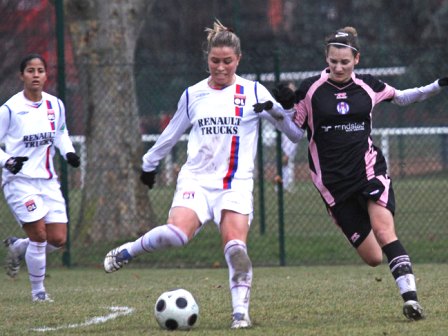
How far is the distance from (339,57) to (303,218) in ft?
20.9

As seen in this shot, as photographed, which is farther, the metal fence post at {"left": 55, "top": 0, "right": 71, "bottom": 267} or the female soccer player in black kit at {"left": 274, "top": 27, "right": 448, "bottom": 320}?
the metal fence post at {"left": 55, "top": 0, "right": 71, "bottom": 267}

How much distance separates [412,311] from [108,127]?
24.0ft

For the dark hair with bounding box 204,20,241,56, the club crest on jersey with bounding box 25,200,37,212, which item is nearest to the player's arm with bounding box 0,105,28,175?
the club crest on jersey with bounding box 25,200,37,212

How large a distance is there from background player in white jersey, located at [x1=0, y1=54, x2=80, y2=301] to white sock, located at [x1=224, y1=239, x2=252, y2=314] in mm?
2859

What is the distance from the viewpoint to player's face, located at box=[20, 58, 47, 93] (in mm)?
9500

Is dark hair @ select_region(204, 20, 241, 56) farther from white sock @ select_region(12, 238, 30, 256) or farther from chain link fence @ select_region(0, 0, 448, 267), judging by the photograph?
chain link fence @ select_region(0, 0, 448, 267)

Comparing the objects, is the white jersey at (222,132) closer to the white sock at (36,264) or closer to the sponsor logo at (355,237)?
the sponsor logo at (355,237)

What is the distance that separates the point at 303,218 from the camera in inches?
536

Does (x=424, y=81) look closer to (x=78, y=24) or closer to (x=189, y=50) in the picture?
(x=78, y=24)

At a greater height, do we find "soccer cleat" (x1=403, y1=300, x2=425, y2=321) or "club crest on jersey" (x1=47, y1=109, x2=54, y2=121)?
"club crest on jersey" (x1=47, y1=109, x2=54, y2=121)

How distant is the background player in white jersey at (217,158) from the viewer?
23.2 ft

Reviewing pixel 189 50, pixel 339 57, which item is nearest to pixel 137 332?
pixel 339 57

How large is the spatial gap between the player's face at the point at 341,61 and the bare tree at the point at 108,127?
6225 mm

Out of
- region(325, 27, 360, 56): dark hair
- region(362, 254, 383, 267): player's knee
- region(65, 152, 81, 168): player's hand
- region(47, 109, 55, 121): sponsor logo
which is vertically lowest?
region(362, 254, 383, 267): player's knee
